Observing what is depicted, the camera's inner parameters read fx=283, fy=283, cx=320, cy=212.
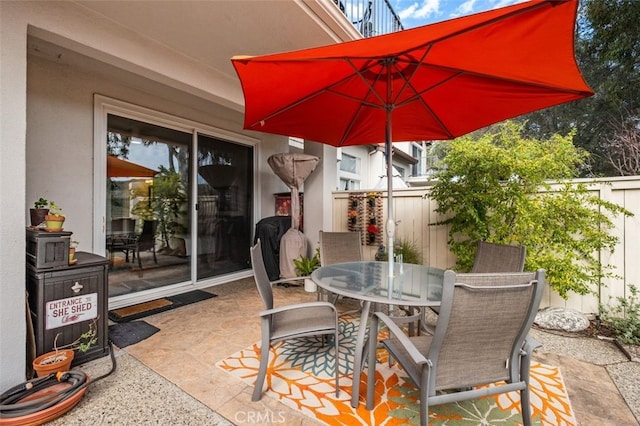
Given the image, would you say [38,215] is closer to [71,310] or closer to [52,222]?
[52,222]

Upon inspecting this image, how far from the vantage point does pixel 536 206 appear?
3.09 metres

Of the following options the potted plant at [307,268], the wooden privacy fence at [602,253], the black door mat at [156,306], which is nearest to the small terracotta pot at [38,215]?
the black door mat at [156,306]

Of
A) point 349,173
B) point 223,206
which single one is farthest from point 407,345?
point 349,173

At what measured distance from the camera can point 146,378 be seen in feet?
6.91

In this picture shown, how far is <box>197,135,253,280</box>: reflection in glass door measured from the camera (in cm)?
445

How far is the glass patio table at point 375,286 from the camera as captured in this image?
1705 millimetres

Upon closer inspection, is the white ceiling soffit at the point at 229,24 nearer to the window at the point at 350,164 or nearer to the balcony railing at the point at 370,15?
the balcony railing at the point at 370,15

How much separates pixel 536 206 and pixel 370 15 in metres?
3.22

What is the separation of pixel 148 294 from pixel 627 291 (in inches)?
221

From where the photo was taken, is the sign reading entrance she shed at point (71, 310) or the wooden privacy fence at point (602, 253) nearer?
the sign reading entrance she shed at point (71, 310)

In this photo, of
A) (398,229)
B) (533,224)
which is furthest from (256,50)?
(533,224)

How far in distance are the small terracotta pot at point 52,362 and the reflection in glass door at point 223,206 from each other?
230cm

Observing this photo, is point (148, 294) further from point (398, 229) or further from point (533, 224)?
point (533, 224)

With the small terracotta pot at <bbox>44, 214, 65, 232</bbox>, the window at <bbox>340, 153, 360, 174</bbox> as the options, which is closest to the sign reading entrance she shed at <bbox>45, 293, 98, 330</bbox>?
the small terracotta pot at <bbox>44, 214, 65, 232</bbox>
